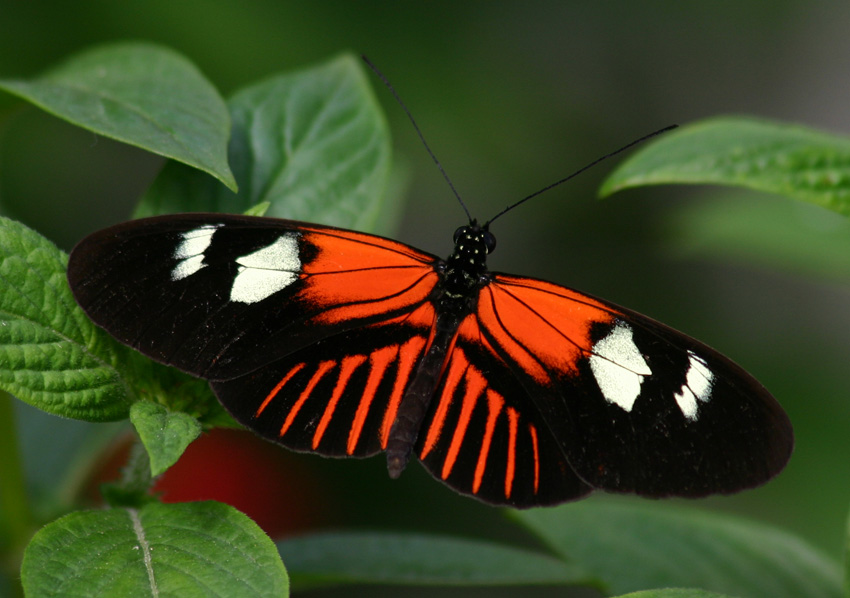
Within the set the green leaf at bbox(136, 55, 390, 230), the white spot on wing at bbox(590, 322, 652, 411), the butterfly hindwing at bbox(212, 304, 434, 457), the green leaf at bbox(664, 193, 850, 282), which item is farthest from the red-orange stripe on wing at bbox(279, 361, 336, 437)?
the green leaf at bbox(664, 193, 850, 282)

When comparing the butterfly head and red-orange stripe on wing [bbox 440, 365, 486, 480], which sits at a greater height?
the butterfly head

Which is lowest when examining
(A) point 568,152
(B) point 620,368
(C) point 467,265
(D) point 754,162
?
(B) point 620,368

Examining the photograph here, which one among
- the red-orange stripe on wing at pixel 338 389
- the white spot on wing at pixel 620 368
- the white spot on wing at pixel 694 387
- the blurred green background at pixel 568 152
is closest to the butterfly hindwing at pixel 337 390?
the red-orange stripe on wing at pixel 338 389

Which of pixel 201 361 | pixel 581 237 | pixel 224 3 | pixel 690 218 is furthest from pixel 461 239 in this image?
pixel 581 237

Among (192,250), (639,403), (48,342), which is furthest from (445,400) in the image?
(48,342)

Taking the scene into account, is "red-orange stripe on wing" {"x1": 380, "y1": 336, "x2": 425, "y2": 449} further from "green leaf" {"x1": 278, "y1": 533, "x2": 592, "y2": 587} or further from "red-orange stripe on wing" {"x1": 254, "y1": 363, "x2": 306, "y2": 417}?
"green leaf" {"x1": 278, "y1": 533, "x2": 592, "y2": 587}

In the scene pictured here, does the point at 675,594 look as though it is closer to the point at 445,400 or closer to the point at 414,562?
the point at 445,400

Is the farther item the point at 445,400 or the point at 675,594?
the point at 445,400
